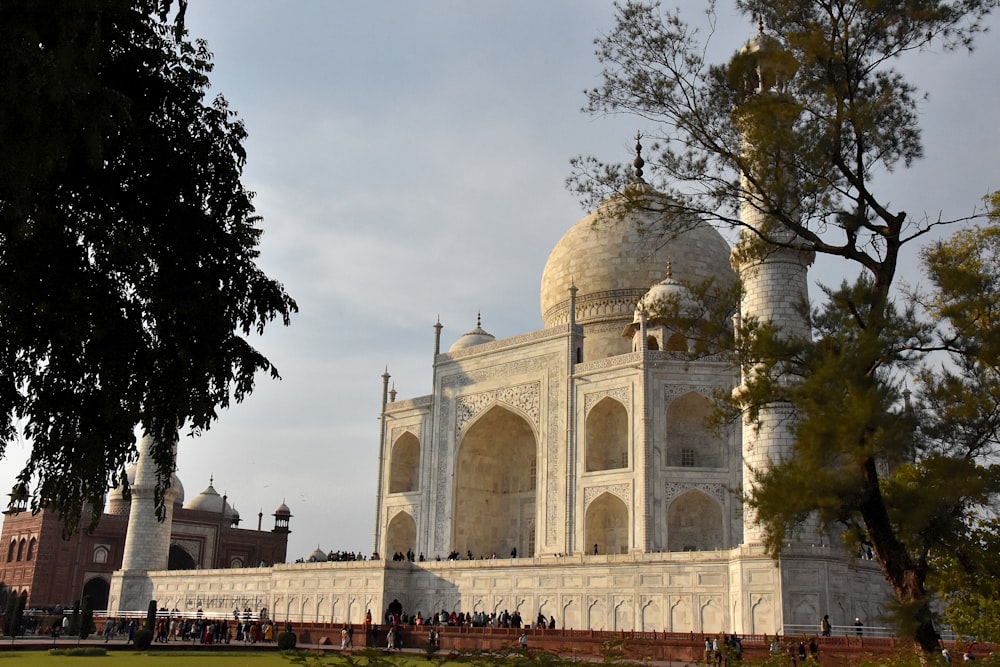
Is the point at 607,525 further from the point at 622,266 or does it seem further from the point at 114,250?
the point at 114,250

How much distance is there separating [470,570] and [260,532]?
63.5 feet

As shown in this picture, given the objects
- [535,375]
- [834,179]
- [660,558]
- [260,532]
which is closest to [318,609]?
[535,375]

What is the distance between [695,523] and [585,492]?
2.59 meters

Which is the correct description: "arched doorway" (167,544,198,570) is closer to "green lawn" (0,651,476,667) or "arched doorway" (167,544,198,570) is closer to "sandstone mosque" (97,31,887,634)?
"sandstone mosque" (97,31,887,634)

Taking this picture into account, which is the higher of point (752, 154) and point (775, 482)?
point (752, 154)

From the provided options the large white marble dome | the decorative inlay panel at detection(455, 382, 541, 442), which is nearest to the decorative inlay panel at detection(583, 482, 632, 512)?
the decorative inlay panel at detection(455, 382, 541, 442)

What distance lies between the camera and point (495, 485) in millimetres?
27031

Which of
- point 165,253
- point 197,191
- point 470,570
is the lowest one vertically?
point 470,570

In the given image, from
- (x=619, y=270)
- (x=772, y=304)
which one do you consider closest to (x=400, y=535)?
(x=619, y=270)

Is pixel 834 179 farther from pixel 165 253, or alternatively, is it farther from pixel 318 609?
pixel 318 609

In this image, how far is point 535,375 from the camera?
981 inches

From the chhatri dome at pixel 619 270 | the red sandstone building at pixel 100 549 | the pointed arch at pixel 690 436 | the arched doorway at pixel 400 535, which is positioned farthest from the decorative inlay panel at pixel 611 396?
the red sandstone building at pixel 100 549

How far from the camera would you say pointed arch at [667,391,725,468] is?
22.7m

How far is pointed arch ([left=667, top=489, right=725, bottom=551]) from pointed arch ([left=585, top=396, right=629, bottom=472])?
2.07 meters
